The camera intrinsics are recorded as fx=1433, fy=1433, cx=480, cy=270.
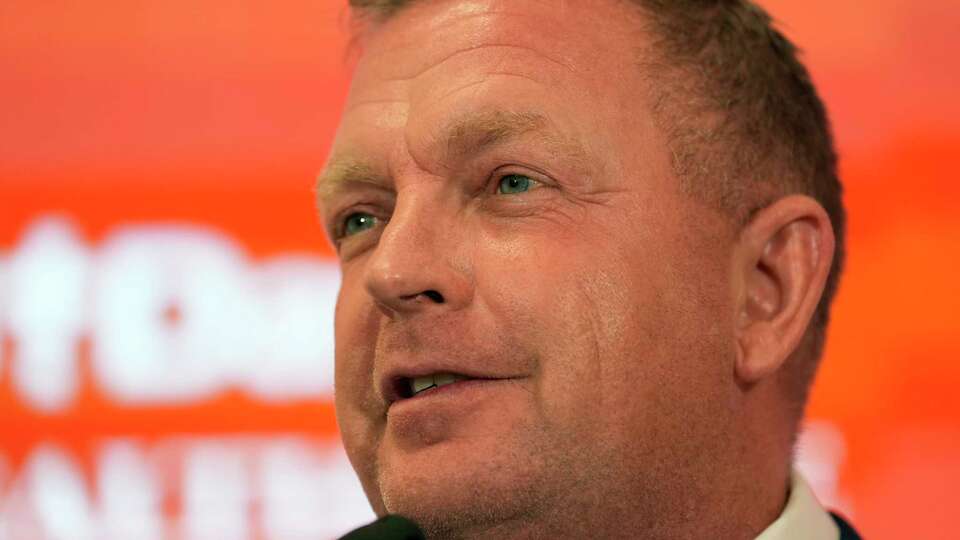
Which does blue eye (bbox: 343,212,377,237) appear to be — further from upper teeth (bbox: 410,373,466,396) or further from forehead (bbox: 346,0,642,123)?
upper teeth (bbox: 410,373,466,396)

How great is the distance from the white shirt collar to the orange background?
1063 millimetres

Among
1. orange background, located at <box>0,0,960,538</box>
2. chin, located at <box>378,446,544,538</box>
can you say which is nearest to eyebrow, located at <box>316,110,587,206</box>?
chin, located at <box>378,446,544,538</box>

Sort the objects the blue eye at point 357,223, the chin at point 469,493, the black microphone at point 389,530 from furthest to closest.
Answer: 1. the blue eye at point 357,223
2. the chin at point 469,493
3. the black microphone at point 389,530

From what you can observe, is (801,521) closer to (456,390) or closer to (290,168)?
(456,390)

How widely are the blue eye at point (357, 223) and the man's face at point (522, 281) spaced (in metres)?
0.02

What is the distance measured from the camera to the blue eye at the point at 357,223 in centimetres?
214

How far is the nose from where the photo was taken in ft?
5.90

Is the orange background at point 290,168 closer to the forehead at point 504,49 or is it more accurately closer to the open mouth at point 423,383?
the forehead at point 504,49

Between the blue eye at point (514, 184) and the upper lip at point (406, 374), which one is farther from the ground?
the blue eye at point (514, 184)

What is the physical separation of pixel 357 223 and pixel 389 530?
0.74 meters

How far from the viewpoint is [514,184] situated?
1.94m

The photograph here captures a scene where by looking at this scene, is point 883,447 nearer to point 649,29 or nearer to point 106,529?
point 649,29

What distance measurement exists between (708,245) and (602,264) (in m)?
0.19

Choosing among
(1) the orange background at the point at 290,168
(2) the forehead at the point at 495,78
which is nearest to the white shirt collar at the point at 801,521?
Result: (2) the forehead at the point at 495,78
